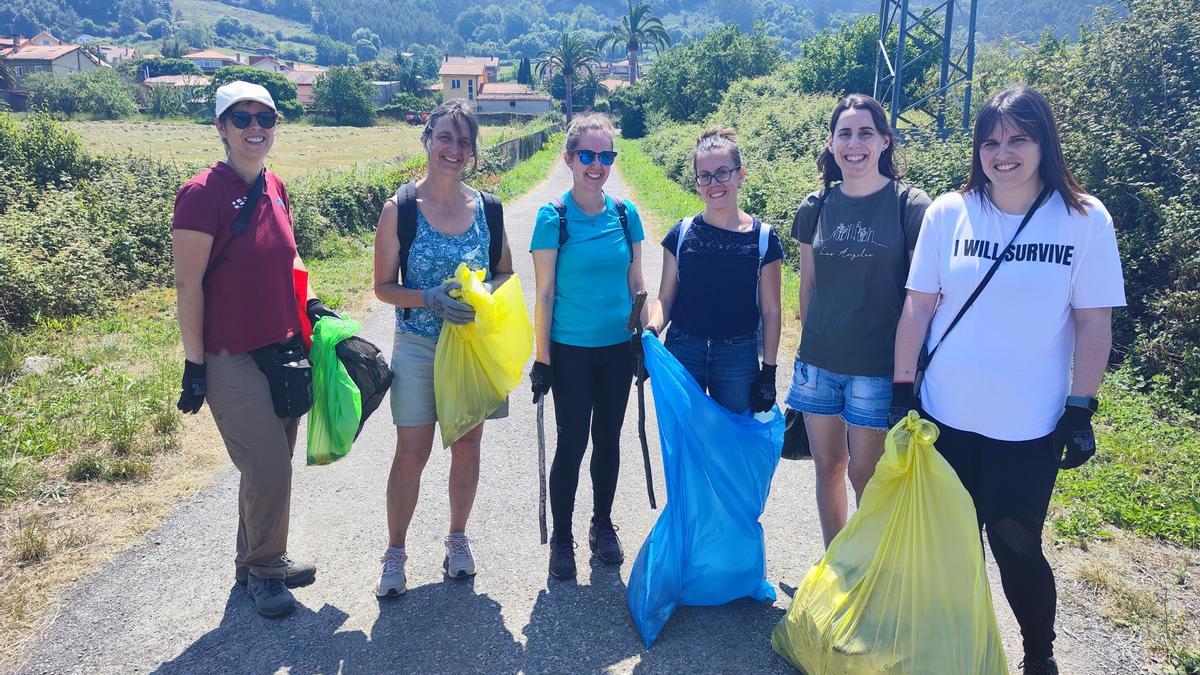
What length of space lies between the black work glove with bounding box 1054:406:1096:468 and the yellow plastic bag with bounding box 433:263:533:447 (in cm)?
195

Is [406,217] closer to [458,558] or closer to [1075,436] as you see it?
[458,558]

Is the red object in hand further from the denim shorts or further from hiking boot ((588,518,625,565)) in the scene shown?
the denim shorts

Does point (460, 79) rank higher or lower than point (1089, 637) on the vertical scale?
higher

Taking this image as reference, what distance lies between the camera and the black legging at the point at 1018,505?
7.72 feet

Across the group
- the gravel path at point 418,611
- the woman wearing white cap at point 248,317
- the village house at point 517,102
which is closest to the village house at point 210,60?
the village house at point 517,102

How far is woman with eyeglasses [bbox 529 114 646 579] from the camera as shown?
3.03 m

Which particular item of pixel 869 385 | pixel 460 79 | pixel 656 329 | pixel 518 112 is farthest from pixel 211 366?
pixel 460 79

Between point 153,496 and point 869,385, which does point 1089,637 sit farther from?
point 153,496

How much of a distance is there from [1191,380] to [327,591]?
17.6 ft

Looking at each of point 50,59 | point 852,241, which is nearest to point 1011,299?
point 852,241

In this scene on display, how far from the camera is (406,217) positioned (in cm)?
298

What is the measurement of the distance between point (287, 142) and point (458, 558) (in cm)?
4838

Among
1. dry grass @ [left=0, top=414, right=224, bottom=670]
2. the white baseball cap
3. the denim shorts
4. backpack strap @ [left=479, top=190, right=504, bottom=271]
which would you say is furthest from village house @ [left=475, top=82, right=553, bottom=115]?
the denim shorts

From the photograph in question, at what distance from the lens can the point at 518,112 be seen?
3364 inches
